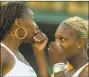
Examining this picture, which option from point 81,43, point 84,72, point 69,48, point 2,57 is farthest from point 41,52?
point 2,57

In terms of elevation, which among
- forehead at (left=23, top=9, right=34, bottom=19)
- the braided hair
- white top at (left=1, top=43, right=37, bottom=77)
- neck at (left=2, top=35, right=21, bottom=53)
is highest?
the braided hair

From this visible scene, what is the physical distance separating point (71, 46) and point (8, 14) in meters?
0.71

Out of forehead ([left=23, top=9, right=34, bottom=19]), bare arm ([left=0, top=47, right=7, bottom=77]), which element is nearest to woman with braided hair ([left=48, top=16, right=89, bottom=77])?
forehead ([left=23, top=9, right=34, bottom=19])

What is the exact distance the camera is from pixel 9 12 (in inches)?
141

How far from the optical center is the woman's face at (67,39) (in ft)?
12.6

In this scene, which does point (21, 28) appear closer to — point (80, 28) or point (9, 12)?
point (9, 12)

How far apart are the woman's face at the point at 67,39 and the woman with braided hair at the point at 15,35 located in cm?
22

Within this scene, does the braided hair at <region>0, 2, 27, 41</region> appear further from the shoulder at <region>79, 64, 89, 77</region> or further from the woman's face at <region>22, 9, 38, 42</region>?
the shoulder at <region>79, 64, 89, 77</region>

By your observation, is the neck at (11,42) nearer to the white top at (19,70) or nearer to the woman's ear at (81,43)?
the white top at (19,70)

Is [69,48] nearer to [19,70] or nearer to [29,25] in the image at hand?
[29,25]

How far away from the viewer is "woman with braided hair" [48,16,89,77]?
3781 mm

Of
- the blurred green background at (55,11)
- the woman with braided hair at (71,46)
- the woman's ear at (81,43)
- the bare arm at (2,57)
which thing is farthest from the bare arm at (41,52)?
the blurred green background at (55,11)

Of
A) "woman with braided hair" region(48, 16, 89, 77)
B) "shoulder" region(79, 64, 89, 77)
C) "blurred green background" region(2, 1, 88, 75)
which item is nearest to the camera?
"shoulder" region(79, 64, 89, 77)

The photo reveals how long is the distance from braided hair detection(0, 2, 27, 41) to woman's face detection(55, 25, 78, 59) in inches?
17.9
